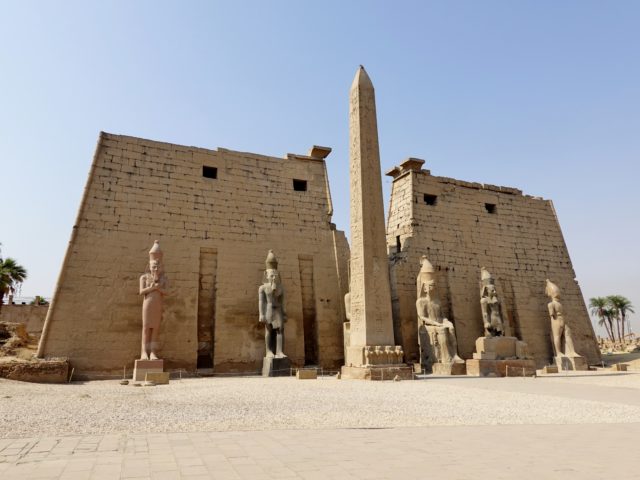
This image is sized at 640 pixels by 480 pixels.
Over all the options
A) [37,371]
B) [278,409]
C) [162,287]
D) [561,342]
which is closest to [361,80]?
[162,287]

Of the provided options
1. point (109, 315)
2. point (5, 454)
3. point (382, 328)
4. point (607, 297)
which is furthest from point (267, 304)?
point (607, 297)

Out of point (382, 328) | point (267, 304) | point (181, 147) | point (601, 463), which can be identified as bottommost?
point (601, 463)

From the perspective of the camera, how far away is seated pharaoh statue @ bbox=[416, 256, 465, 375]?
34.9 ft

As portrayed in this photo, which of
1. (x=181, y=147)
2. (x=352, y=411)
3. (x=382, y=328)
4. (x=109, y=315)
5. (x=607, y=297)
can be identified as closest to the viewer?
(x=352, y=411)

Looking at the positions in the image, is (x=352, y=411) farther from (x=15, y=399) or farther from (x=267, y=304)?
(x=267, y=304)

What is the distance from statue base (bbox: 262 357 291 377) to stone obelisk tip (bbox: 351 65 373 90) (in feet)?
20.4

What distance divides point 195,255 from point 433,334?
5.98m

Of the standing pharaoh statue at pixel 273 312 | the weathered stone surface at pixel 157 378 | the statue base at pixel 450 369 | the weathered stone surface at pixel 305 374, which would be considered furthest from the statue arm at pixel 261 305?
the statue base at pixel 450 369

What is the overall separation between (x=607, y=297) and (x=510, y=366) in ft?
105

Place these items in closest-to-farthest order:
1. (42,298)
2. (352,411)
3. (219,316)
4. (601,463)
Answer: (601,463) < (352,411) < (219,316) < (42,298)

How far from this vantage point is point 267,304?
10117 mm

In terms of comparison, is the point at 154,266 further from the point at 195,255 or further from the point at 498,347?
the point at 498,347

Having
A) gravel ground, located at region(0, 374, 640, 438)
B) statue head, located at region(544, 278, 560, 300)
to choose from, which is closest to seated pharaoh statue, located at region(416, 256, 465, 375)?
gravel ground, located at region(0, 374, 640, 438)

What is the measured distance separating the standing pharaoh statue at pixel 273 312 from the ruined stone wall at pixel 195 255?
30.0 inches
